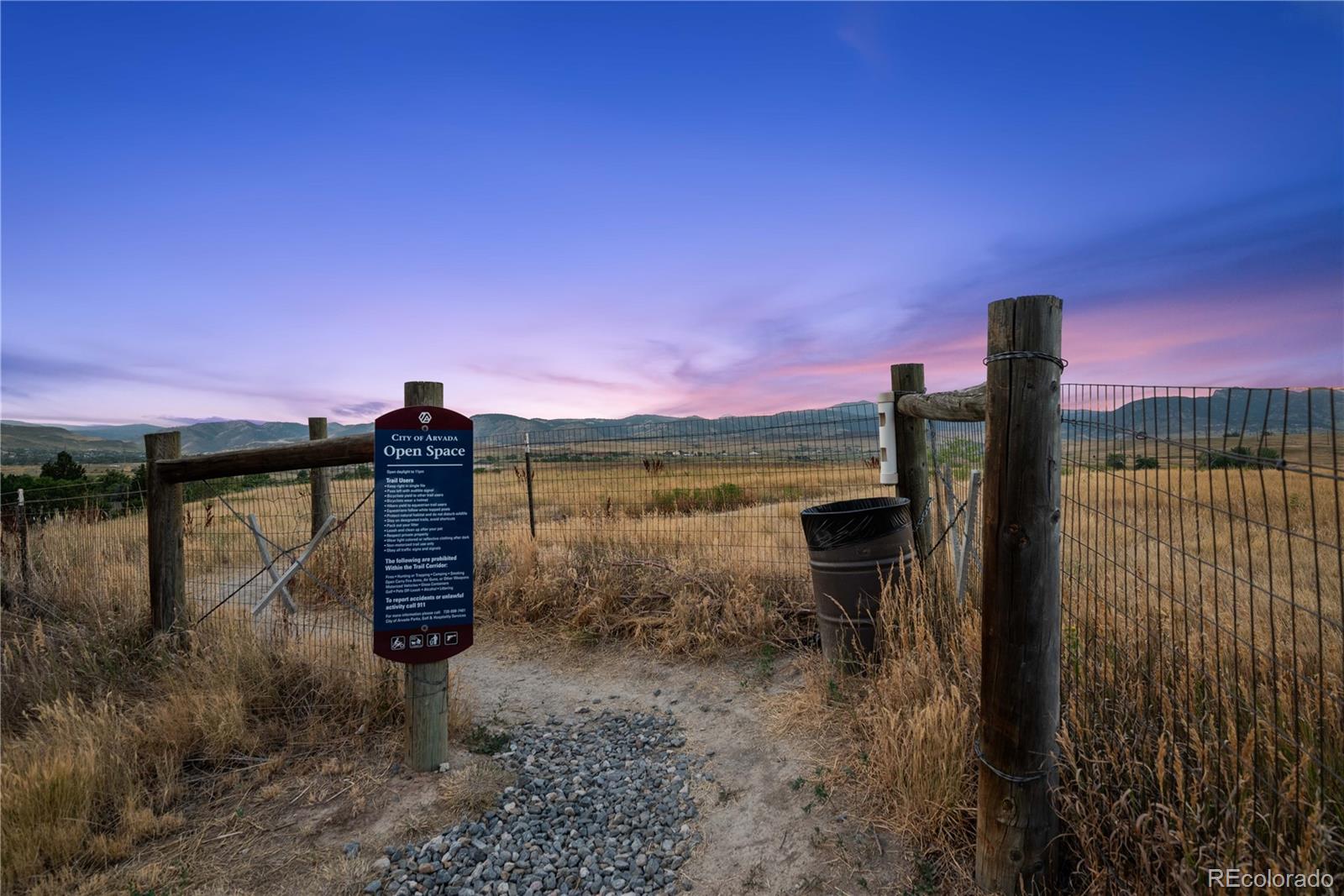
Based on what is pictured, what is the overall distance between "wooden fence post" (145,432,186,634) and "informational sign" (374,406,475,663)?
284 cm

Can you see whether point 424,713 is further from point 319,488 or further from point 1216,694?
point 319,488

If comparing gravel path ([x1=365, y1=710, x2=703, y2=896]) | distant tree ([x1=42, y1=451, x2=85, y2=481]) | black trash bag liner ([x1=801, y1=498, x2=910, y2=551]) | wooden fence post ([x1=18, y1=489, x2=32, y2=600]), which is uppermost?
distant tree ([x1=42, y1=451, x2=85, y2=481])

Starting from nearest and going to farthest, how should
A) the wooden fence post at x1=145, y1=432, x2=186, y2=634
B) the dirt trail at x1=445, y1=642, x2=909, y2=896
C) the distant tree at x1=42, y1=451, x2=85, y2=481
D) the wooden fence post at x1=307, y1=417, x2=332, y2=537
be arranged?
the dirt trail at x1=445, y1=642, x2=909, y2=896 → the wooden fence post at x1=145, y1=432, x2=186, y2=634 → the wooden fence post at x1=307, y1=417, x2=332, y2=537 → the distant tree at x1=42, y1=451, x2=85, y2=481

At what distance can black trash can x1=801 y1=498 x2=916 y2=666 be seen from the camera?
15.0 ft

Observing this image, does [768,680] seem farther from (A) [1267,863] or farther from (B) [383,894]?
(A) [1267,863]

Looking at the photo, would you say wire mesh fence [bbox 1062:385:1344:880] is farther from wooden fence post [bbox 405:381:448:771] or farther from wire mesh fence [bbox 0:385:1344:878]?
wooden fence post [bbox 405:381:448:771]

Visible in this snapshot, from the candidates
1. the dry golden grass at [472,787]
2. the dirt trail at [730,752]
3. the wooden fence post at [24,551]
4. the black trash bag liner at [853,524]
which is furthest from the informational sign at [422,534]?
the wooden fence post at [24,551]

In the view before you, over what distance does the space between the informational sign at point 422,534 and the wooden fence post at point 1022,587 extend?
283cm

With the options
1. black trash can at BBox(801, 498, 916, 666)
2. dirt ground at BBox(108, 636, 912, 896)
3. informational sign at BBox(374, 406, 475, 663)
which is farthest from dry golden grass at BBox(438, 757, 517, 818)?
black trash can at BBox(801, 498, 916, 666)

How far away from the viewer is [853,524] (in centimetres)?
458

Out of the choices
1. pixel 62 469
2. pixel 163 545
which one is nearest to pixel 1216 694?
pixel 163 545

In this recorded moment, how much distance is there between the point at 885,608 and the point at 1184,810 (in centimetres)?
196

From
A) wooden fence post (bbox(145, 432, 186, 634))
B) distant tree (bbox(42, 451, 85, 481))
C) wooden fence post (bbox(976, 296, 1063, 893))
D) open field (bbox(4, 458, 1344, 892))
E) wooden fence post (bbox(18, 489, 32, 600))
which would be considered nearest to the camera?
open field (bbox(4, 458, 1344, 892))

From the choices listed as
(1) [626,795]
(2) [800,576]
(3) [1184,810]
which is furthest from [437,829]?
(2) [800,576]
